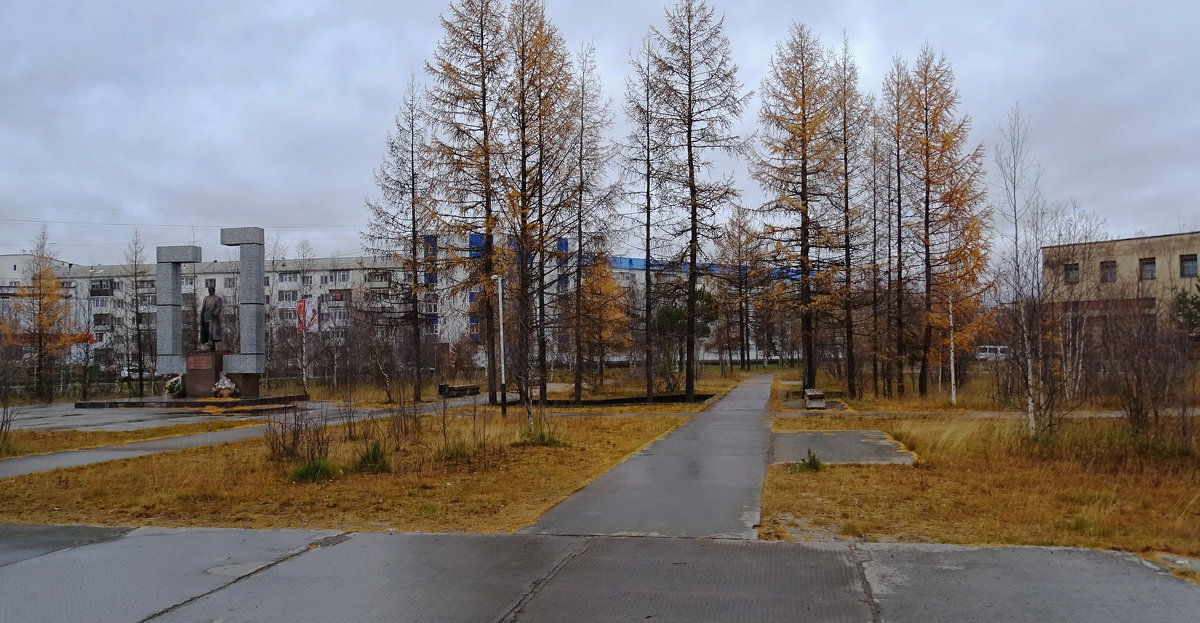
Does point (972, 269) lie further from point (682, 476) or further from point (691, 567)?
point (691, 567)

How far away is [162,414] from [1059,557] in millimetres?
25805

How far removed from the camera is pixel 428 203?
1073 inches

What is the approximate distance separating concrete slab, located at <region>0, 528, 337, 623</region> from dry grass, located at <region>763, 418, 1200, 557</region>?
447cm

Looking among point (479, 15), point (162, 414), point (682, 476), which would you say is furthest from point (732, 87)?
point (162, 414)

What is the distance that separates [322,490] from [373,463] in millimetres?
1510

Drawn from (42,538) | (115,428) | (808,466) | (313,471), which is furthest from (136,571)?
(115,428)

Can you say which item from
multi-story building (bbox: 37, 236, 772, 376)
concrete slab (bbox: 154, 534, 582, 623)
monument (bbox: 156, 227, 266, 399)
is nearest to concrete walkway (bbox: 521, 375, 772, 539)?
concrete slab (bbox: 154, 534, 582, 623)

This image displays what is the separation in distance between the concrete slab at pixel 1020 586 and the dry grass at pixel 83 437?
15.0 metres

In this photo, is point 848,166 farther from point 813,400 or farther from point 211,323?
point 211,323

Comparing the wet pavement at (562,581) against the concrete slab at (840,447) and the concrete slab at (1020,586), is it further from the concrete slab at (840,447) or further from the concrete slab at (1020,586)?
the concrete slab at (840,447)

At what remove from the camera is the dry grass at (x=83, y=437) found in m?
15.2

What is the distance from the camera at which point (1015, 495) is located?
8969 millimetres

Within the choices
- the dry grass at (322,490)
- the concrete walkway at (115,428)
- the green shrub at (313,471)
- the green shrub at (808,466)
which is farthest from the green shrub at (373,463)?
the green shrub at (808,466)

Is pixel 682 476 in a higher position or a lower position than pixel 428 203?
lower
